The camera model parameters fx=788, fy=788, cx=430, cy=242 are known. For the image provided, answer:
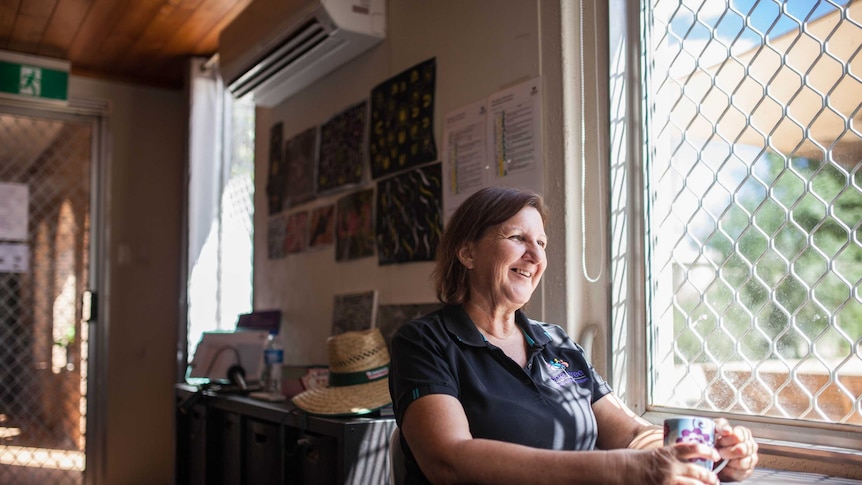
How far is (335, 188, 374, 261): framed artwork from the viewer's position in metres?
3.20

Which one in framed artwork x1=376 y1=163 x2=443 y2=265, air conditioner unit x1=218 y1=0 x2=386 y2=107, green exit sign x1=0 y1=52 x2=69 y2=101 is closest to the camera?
framed artwork x1=376 y1=163 x2=443 y2=265

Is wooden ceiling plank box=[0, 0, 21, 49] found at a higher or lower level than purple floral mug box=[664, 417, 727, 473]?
higher

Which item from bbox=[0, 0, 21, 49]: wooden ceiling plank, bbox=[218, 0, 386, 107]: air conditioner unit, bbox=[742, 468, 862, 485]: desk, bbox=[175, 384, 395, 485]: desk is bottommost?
bbox=[175, 384, 395, 485]: desk

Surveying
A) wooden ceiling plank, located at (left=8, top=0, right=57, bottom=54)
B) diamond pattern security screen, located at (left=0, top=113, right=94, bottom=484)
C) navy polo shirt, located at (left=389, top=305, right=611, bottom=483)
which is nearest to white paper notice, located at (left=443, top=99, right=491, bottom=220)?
navy polo shirt, located at (left=389, top=305, right=611, bottom=483)

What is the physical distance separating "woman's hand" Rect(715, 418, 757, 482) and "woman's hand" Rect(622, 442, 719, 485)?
0.14 meters

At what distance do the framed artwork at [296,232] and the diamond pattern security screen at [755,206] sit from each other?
197 cm

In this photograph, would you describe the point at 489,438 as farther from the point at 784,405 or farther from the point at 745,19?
the point at 745,19

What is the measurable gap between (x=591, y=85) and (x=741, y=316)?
2.52 ft

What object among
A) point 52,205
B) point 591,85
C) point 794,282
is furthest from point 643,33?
point 52,205

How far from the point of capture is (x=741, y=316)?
194 cm

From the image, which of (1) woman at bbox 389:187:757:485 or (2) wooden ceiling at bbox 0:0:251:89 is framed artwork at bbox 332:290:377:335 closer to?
(1) woman at bbox 389:187:757:485

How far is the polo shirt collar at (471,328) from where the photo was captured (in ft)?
5.57

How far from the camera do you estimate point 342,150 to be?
3.41 meters

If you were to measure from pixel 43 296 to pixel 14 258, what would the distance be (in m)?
0.28
